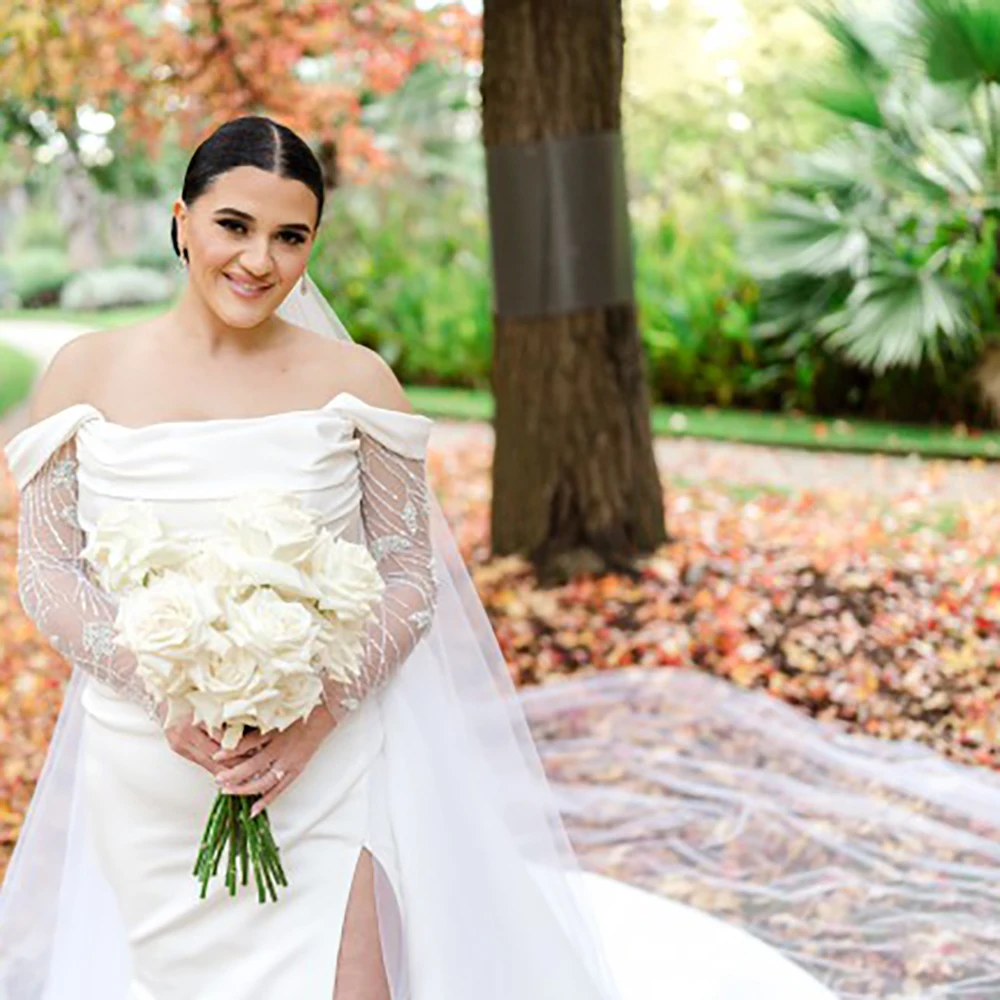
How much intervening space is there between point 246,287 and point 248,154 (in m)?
0.20

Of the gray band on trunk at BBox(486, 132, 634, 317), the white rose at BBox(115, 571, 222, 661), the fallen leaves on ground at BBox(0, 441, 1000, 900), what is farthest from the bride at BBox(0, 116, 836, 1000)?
the gray band on trunk at BBox(486, 132, 634, 317)

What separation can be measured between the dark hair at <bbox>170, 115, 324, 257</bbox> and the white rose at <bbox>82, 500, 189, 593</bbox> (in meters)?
0.53

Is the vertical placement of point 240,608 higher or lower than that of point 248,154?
lower

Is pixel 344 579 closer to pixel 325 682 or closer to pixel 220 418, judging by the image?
pixel 325 682

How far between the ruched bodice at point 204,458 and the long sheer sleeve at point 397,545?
2.6 inches

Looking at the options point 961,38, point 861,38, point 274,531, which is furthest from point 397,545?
point 861,38

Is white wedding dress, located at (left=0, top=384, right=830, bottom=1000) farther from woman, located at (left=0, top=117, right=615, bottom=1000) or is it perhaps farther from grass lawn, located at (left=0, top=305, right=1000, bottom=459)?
grass lawn, located at (left=0, top=305, right=1000, bottom=459)

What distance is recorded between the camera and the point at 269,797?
240 cm

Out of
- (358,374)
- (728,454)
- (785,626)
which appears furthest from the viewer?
(728,454)

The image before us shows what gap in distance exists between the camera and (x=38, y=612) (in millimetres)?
2514

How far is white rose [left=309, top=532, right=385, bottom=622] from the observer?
2262 millimetres

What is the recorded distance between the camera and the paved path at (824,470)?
873 centimetres

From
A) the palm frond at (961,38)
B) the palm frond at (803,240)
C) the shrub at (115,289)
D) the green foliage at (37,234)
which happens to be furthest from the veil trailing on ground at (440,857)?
the green foliage at (37,234)

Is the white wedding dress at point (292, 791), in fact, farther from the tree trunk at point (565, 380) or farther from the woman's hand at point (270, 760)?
the tree trunk at point (565, 380)
